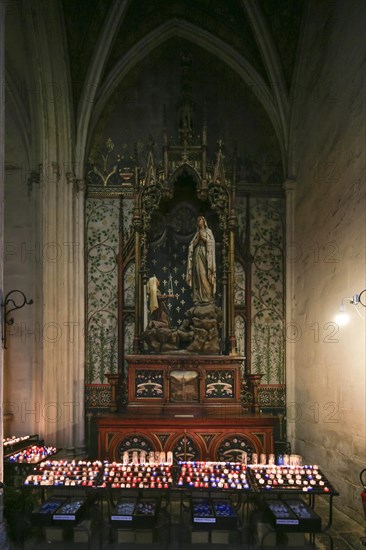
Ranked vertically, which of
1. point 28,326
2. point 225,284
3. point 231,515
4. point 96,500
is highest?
point 225,284

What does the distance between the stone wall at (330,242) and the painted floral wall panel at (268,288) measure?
1.33 ft

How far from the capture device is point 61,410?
28.2 feet

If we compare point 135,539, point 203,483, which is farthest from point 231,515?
point 135,539

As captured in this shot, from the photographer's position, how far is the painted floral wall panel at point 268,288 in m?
9.38

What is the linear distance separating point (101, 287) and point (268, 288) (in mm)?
3246

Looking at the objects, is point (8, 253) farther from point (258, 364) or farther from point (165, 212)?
point (258, 364)

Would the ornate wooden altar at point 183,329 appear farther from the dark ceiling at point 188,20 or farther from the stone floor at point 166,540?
the stone floor at point 166,540

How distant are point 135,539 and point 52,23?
779cm

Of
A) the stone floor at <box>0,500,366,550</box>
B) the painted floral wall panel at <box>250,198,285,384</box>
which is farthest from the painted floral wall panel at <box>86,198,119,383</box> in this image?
the stone floor at <box>0,500,366,550</box>

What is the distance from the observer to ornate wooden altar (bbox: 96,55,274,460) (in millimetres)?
7500

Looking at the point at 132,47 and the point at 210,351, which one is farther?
the point at 132,47

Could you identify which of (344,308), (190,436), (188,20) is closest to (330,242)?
(344,308)

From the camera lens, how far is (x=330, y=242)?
7.20 meters

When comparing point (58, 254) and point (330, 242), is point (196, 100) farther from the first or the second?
point (330, 242)
